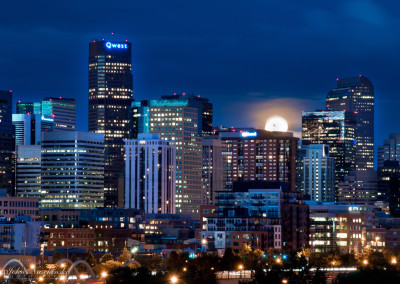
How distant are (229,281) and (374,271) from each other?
88.8 ft

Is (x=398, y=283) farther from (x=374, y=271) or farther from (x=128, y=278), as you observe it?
(x=128, y=278)

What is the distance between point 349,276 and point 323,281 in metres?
6.33

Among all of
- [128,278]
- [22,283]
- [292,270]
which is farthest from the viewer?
[292,270]

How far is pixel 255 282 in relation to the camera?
175 meters

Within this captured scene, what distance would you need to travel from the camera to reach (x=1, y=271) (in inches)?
6969

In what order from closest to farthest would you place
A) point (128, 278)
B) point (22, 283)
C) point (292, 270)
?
point (22, 283) → point (128, 278) → point (292, 270)

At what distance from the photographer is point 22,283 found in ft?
553

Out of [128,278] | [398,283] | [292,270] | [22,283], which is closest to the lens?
[398,283]

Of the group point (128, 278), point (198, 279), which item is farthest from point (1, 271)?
point (198, 279)

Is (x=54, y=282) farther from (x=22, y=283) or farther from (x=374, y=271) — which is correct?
(x=374, y=271)

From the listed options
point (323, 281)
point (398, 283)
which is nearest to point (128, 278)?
point (323, 281)

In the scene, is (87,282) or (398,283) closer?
(398,283)

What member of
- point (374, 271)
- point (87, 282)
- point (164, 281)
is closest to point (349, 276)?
point (374, 271)

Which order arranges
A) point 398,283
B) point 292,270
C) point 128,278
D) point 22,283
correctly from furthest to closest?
point 292,270 < point 128,278 < point 22,283 < point 398,283
